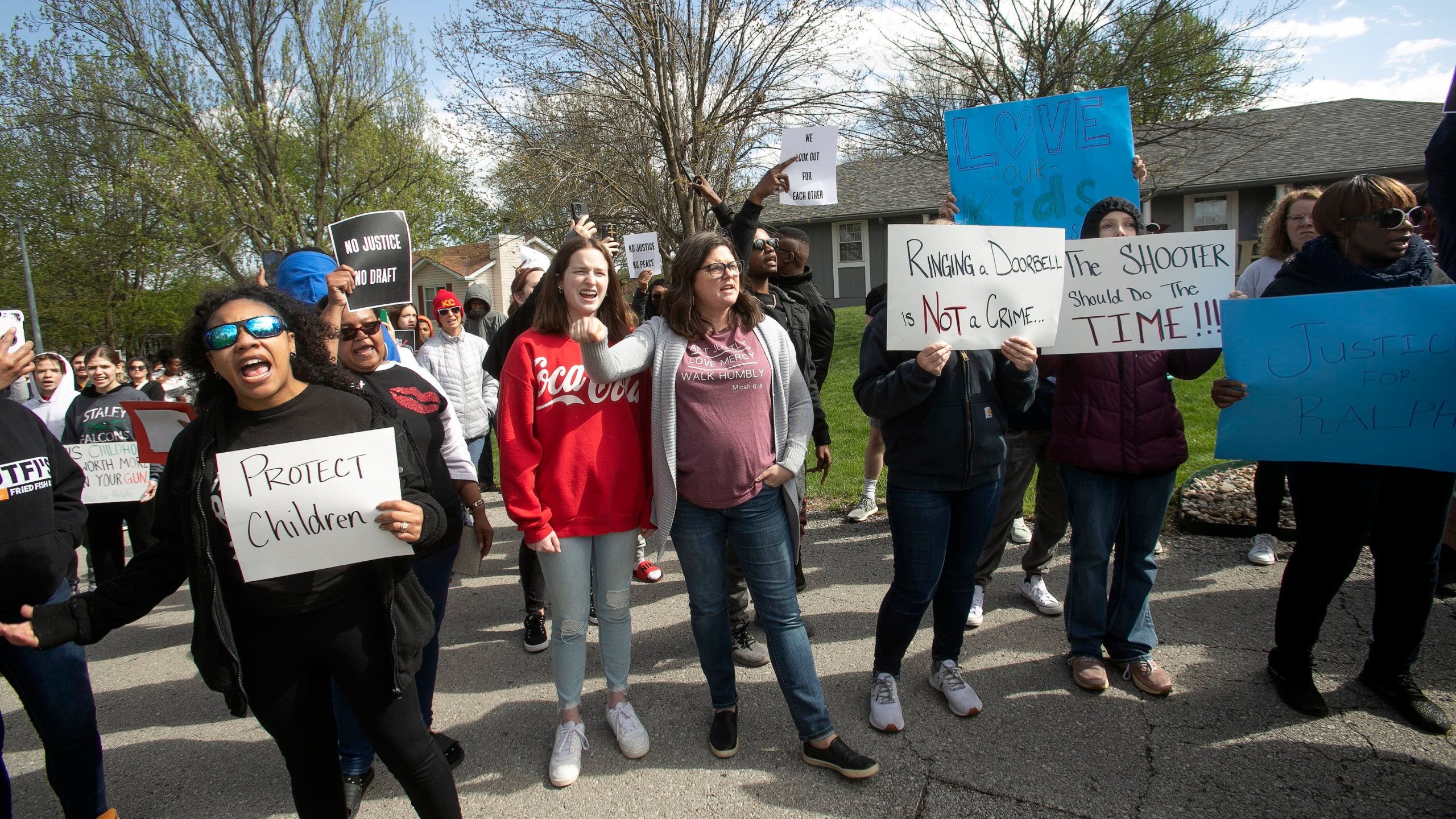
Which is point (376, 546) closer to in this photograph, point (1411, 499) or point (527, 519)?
point (527, 519)

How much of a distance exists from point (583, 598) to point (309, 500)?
1204mm

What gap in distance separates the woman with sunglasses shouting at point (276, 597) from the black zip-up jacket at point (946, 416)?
162cm

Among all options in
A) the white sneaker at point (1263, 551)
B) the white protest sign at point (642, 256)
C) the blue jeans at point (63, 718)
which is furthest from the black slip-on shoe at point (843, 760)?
the white protest sign at point (642, 256)

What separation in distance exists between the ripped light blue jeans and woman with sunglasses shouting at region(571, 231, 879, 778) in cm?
21

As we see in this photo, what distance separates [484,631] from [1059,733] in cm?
300

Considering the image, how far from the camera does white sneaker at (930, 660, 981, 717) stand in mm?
3131

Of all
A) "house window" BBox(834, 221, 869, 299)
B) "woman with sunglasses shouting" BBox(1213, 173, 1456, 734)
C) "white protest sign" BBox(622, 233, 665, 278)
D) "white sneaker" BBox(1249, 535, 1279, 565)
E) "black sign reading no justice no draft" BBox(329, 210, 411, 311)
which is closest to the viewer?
"woman with sunglasses shouting" BBox(1213, 173, 1456, 734)

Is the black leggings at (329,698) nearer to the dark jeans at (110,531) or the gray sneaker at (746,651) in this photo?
the gray sneaker at (746,651)

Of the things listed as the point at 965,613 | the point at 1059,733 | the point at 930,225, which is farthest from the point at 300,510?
the point at 1059,733

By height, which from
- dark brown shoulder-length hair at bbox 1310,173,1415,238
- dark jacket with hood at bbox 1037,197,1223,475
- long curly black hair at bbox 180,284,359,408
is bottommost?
dark jacket with hood at bbox 1037,197,1223,475

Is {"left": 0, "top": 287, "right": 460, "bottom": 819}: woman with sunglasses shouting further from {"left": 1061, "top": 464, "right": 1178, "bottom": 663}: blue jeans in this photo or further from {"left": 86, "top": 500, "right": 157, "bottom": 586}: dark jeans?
{"left": 86, "top": 500, "right": 157, "bottom": 586}: dark jeans

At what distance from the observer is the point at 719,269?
2.78 metres

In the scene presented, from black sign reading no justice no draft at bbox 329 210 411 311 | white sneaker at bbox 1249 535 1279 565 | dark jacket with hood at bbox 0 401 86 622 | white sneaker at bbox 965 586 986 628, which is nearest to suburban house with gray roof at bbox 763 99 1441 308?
white sneaker at bbox 1249 535 1279 565

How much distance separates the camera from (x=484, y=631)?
14.4 feet
